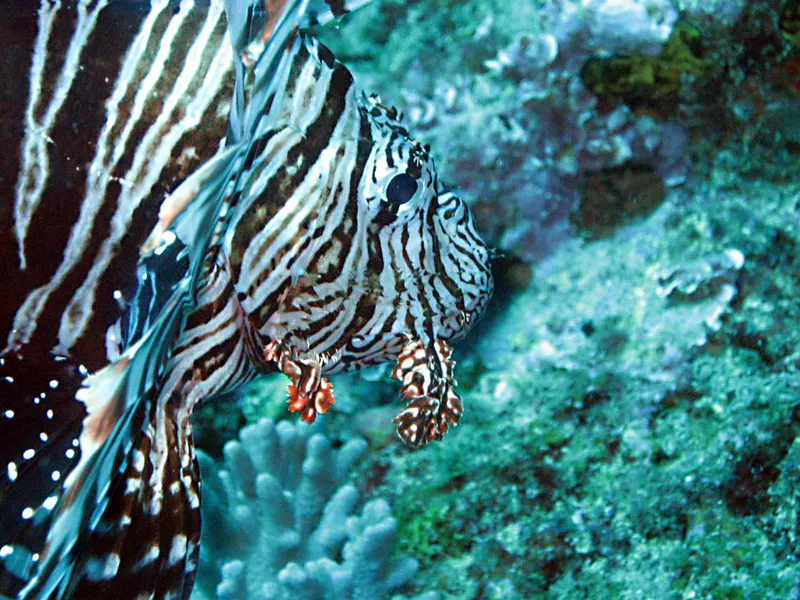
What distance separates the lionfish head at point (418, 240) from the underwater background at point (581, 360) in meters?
1.08

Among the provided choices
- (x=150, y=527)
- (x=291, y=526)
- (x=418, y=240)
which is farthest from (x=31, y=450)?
(x=291, y=526)

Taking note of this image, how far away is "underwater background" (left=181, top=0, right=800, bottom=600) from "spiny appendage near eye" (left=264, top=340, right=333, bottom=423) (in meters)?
0.89

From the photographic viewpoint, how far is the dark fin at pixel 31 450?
1569mm

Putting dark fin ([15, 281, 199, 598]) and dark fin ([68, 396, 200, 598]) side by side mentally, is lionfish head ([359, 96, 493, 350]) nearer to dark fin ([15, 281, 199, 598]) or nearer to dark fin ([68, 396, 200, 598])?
dark fin ([15, 281, 199, 598])

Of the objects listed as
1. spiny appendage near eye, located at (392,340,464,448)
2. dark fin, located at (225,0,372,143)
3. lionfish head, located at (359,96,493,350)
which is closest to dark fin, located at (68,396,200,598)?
spiny appendage near eye, located at (392,340,464,448)

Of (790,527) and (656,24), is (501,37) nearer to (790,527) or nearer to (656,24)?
(656,24)

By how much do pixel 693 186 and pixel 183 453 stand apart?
3081mm

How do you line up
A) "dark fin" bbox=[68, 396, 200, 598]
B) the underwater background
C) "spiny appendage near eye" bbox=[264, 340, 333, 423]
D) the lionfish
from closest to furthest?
the lionfish, "dark fin" bbox=[68, 396, 200, 598], "spiny appendage near eye" bbox=[264, 340, 333, 423], the underwater background

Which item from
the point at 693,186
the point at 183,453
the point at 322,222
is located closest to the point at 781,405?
the point at 693,186

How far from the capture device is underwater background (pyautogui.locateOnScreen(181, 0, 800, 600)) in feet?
9.66

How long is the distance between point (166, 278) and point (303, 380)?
2.62 ft

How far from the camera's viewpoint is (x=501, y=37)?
13.1 feet

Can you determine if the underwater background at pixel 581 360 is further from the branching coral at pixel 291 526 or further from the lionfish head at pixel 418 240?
the lionfish head at pixel 418 240

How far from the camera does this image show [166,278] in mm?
1356
